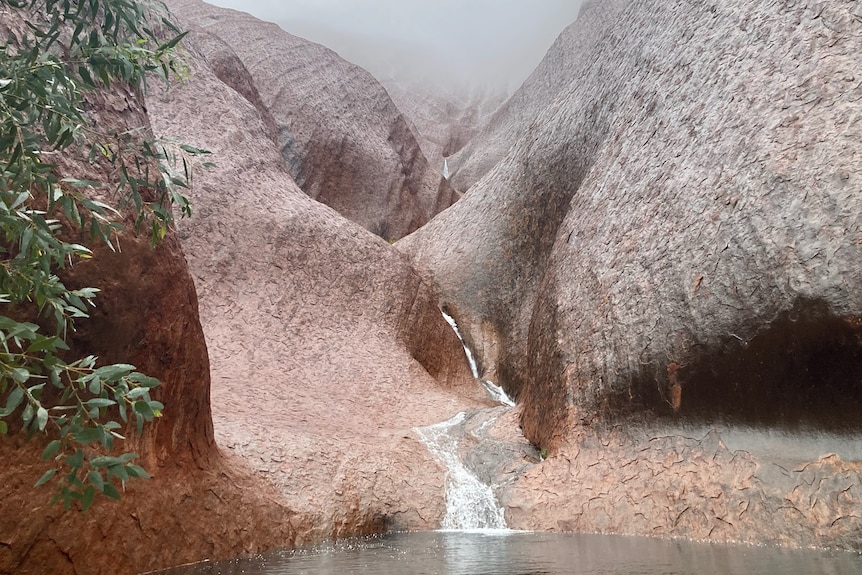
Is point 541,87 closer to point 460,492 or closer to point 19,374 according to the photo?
point 460,492

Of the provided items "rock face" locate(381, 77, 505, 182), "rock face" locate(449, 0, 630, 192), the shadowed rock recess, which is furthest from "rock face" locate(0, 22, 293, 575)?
"rock face" locate(381, 77, 505, 182)

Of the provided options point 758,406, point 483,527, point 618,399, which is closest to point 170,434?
point 483,527

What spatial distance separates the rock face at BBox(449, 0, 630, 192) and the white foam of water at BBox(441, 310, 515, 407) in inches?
745

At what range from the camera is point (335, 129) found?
3052 centimetres

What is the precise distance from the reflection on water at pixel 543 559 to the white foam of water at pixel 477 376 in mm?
8423

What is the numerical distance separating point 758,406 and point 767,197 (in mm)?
2469

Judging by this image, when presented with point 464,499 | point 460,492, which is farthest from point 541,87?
point 464,499

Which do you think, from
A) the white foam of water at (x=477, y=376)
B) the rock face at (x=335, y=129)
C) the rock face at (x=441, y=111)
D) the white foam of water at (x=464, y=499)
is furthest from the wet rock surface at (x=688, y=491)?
the rock face at (x=441, y=111)

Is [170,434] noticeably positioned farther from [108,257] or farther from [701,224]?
[701,224]

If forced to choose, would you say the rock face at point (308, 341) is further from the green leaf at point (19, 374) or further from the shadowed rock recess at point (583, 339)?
the green leaf at point (19, 374)

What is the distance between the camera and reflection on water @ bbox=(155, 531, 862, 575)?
573cm

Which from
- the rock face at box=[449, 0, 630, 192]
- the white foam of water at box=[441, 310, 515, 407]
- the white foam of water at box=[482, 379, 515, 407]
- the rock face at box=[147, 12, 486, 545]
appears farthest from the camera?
the rock face at box=[449, 0, 630, 192]

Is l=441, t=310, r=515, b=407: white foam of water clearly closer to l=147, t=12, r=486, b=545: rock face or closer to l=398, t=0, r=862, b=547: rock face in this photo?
l=147, t=12, r=486, b=545: rock face

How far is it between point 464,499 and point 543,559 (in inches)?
164
